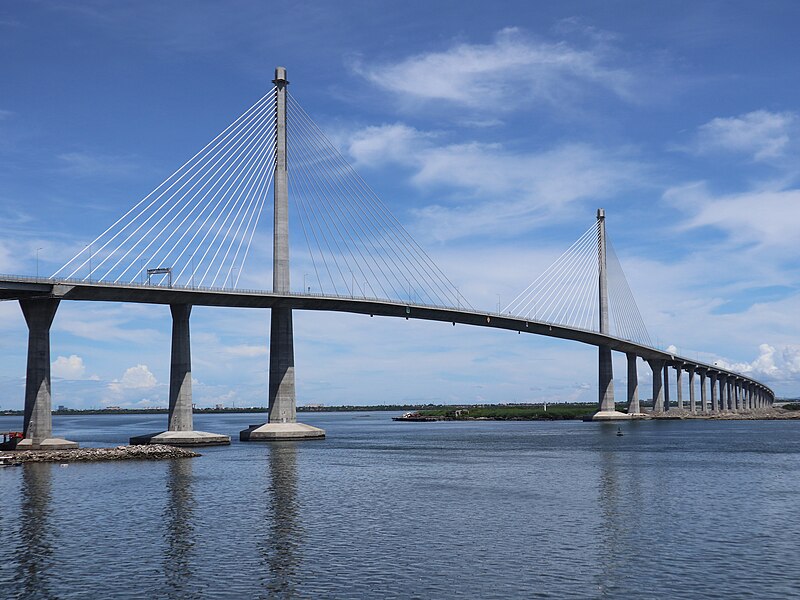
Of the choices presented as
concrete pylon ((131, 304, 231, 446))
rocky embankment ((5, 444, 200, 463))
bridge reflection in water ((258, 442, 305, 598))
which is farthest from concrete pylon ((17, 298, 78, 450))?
bridge reflection in water ((258, 442, 305, 598))

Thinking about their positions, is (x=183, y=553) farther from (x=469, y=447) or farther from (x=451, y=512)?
(x=469, y=447)

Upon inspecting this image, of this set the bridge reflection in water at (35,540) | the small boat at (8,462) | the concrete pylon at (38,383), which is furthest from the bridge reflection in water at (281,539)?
the concrete pylon at (38,383)

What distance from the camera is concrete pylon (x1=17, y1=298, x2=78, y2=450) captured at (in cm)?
7356

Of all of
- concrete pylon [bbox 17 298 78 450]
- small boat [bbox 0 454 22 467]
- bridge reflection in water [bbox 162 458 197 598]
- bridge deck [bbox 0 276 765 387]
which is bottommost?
small boat [bbox 0 454 22 467]

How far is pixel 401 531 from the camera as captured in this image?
3195cm

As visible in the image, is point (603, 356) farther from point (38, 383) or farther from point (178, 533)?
point (178, 533)

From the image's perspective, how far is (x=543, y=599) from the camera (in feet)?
71.4

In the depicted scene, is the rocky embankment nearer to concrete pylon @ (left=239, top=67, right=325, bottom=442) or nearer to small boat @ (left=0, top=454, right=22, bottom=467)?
small boat @ (left=0, top=454, right=22, bottom=467)

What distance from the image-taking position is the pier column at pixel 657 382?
17462cm

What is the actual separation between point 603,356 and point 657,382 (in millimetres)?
29798

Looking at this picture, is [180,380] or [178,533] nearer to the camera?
[178,533]

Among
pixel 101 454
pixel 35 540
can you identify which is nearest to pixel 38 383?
pixel 101 454

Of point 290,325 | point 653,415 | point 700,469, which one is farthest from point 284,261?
point 653,415

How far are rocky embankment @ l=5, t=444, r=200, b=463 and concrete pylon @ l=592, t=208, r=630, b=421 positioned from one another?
92760 millimetres
